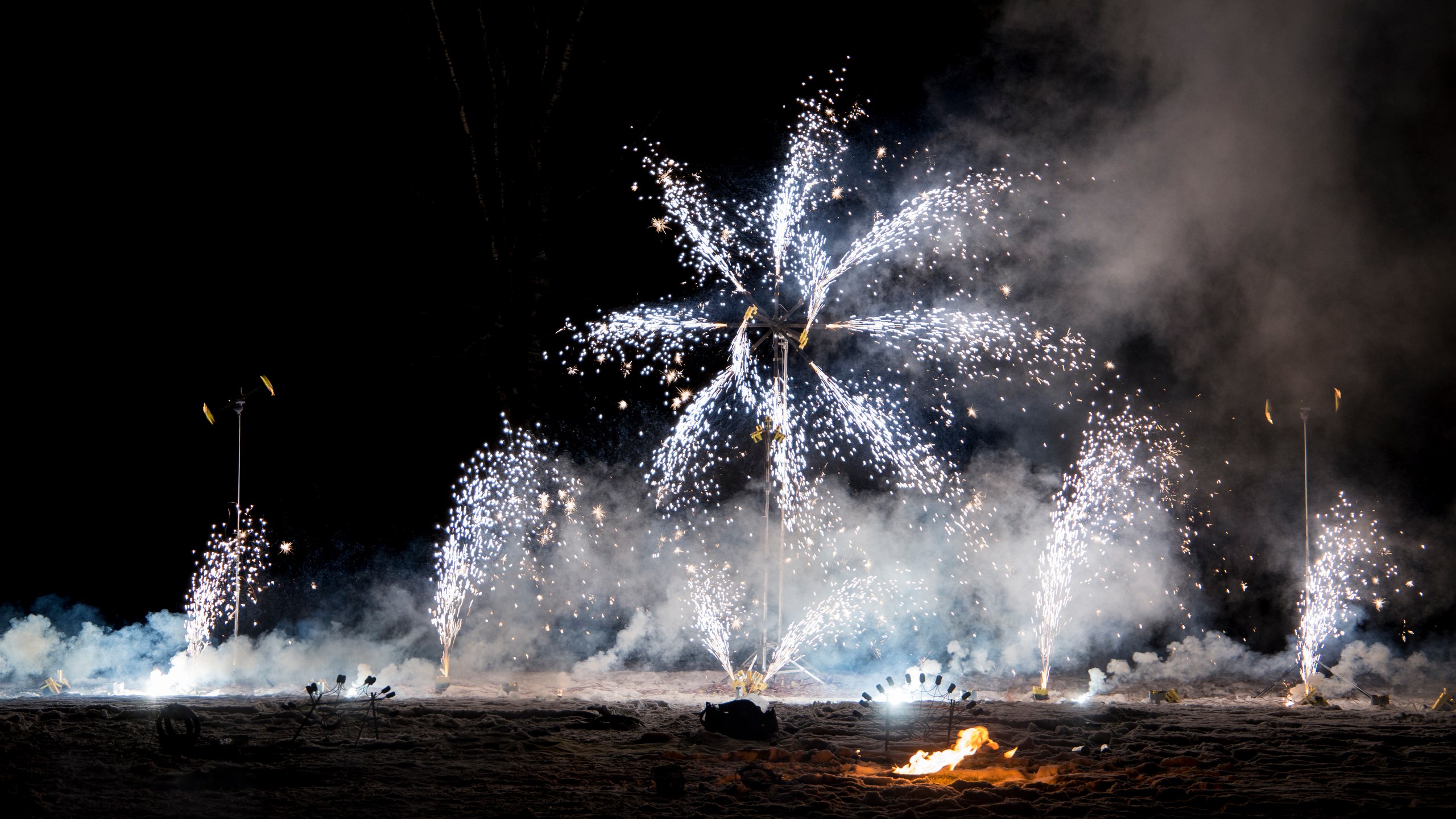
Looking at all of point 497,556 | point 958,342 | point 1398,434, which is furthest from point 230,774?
point 1398,434

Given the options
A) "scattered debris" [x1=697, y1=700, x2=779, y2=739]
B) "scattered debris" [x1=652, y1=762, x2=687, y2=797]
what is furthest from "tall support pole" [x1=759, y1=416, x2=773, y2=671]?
"scattered debris" [x1=652, y1=762, x2=687, y2=797]

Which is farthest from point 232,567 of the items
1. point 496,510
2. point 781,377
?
point 781,377

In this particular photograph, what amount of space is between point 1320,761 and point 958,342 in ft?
29.3

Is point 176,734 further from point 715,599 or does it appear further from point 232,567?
point 715,599

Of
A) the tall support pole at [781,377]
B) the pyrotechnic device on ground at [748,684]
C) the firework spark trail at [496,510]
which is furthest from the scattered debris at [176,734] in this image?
the tall support pole at [781,377]

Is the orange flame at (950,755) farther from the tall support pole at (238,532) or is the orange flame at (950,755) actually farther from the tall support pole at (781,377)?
the tall support pole at (238,532)

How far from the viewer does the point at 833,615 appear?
15406 mm

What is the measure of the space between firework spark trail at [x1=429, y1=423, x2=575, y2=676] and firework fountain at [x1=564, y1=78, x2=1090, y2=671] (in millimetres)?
1781

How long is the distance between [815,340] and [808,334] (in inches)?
56.5

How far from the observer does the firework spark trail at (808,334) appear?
13273mm

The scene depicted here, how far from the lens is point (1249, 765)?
8.39 m

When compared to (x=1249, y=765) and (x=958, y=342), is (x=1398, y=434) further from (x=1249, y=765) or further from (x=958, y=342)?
(x=1249, y=765)

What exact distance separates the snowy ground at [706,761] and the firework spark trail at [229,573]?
9.24ft

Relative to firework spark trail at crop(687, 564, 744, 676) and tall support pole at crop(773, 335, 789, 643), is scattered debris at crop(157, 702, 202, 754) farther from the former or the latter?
firework spark trail at crop(687, 564, 744, 676)
